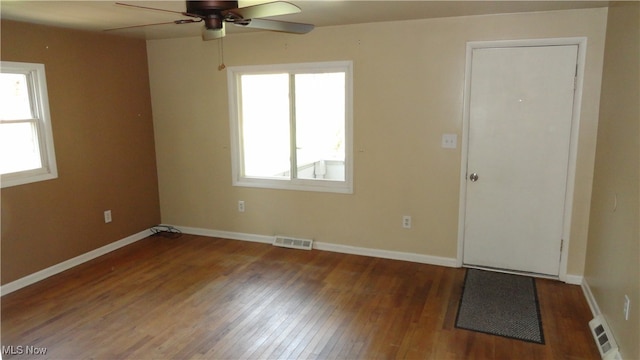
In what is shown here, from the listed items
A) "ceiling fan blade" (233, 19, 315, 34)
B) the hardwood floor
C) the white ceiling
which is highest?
the white ceiling

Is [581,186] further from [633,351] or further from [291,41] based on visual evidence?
[291,41]

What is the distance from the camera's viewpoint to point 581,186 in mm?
3469

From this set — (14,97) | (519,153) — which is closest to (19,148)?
(14,97)

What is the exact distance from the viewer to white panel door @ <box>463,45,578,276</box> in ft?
11.3

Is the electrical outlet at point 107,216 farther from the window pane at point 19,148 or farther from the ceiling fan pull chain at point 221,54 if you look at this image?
the ceiling fan pull chain at point 221,54

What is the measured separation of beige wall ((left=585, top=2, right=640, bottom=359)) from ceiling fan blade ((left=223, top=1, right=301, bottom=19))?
2.06 metres

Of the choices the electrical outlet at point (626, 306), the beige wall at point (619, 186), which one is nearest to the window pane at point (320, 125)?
the beige wall at point (619, 186)

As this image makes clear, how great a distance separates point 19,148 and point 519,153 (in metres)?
4.38

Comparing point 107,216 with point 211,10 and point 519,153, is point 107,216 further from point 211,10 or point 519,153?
point 519,153

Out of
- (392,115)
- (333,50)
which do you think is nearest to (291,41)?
(333,50)

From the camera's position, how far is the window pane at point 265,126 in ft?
14.8

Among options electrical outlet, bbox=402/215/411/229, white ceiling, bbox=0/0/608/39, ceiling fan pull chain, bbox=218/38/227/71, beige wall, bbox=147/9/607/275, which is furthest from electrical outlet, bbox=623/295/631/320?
ceiling fan pull chain, bbox=218/38/227/71

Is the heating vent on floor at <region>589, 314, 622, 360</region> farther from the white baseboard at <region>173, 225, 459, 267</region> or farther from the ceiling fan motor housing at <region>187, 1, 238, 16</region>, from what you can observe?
the ceiling fan motor housing at <region>187, 1, 238, 16</region>

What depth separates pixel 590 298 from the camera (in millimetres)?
3209
